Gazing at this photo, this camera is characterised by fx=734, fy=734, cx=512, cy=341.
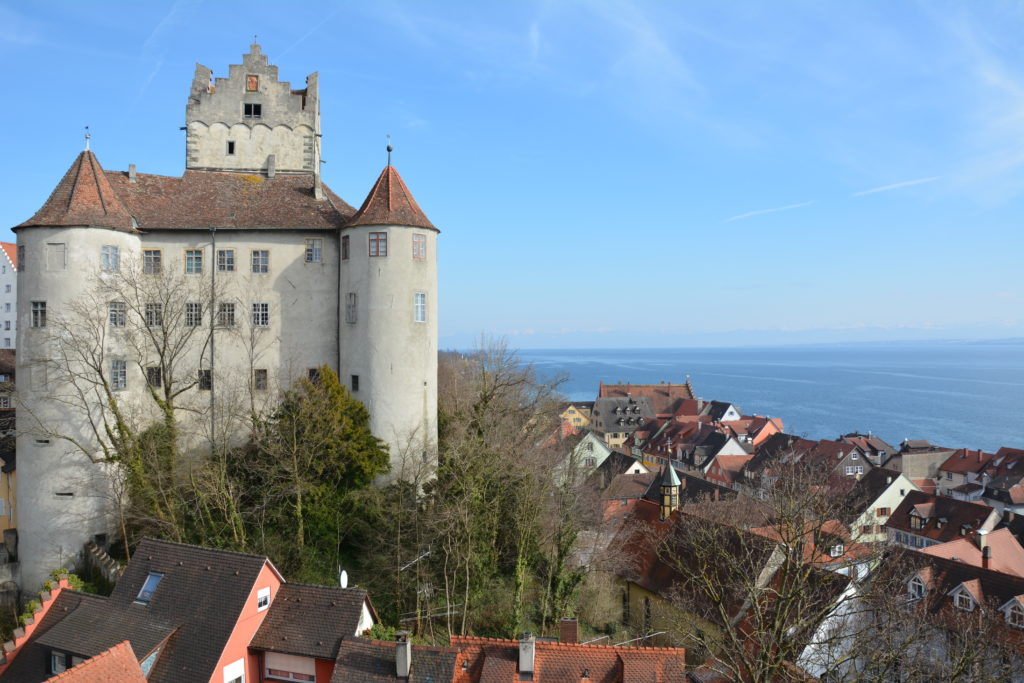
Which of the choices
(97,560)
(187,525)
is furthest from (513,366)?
(97,560)

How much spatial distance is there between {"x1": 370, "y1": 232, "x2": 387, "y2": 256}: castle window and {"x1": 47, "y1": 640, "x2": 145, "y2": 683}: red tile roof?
1598cm

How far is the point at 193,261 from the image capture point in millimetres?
30281

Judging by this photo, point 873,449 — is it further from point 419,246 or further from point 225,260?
point 225,260

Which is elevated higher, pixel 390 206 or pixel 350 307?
pixel 390 206

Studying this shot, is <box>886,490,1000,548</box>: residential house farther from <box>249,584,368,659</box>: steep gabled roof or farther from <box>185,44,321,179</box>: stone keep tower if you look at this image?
<box>185,44,321,179</box>: stone keep tower

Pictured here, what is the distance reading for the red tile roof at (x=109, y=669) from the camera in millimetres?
16422

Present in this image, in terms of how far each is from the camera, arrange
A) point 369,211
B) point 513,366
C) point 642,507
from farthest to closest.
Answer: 1. point 513,366
2. point 642,507
3. point 369,211

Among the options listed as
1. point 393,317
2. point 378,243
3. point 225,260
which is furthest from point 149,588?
point 378,243

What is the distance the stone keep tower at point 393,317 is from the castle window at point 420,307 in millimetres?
40

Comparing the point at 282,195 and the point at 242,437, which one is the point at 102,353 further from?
the point at 282,195

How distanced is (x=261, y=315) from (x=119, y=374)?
575 cm

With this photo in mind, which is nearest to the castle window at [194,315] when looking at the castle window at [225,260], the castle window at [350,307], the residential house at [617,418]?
the castle window at [225,260]

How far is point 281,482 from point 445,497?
609 cm

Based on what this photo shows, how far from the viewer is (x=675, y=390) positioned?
116 metres
